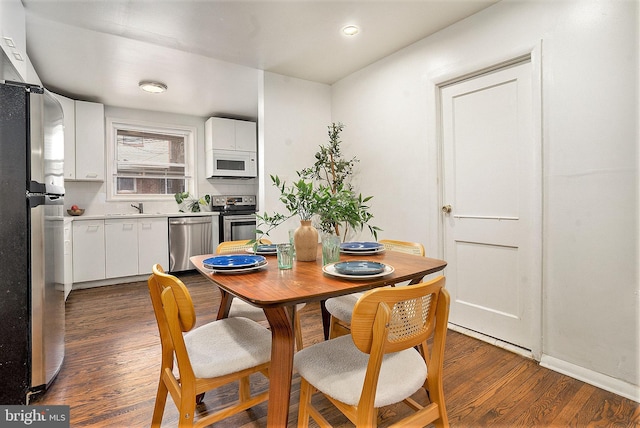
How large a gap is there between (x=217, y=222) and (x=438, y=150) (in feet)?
11.3

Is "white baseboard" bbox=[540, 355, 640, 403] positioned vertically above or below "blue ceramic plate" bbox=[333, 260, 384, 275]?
below

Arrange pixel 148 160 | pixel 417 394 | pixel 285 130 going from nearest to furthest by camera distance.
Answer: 1. pixel 417 394
2. pixel 285 130
3. pixel 148 160

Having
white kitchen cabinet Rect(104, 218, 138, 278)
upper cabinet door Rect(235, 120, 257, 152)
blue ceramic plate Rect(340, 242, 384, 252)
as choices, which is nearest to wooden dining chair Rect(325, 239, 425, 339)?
blue ceramic plate Rect(340, 242, 384, 252)

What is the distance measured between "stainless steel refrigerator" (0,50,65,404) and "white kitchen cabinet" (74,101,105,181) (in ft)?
9.14

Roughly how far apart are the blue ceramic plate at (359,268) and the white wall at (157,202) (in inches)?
173

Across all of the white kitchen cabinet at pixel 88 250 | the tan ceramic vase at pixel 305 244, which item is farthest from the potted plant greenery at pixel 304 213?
the white kitchen cabinet at pixel 88 250

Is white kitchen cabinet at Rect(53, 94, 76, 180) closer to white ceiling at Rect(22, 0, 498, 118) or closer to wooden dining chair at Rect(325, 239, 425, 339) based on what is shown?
white ceiling at Rect(22, 0, 498, 118)

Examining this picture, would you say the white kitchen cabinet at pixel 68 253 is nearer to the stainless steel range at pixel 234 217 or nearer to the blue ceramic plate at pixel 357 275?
the stainless steel range at pixel 234 217

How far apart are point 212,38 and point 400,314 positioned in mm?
2773

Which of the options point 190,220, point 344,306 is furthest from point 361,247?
point 190,220

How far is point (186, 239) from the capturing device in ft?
15.2

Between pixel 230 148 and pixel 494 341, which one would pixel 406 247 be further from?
pixel 230 148

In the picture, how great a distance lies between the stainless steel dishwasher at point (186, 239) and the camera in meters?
4.55

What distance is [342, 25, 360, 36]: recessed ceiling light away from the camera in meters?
2.63
